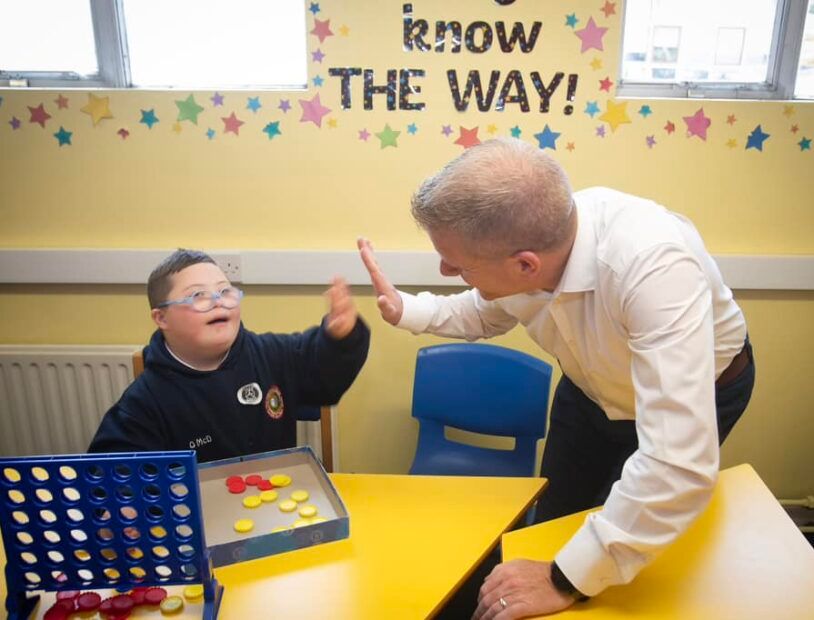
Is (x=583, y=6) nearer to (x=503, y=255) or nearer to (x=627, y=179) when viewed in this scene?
(x=627, y=179)

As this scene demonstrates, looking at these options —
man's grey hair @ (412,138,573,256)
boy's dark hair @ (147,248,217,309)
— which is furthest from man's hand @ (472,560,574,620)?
boy's dark hair @ (147,248,217,309)

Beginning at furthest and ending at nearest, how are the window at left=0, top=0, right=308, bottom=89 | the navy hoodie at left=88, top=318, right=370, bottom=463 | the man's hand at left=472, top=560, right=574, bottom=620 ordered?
the window at left=0, top=0, right=308, bottom=89 → the navy hoodie at left=88, top=318, right=370, bottom=463 → the man's hand at left=472, top=560, right=574, bottom=620

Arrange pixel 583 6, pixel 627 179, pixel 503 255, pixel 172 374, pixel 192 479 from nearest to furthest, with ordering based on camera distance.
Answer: pixel 192 479
pixel 503 255
pixel 172 374
pixel 583 6
pixel 627 179

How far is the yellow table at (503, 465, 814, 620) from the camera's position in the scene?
99cm

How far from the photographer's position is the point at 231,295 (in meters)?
1.40

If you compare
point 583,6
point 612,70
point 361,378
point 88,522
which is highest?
point 583,6

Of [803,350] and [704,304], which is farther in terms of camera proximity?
[803,350]

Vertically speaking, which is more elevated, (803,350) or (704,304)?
(704,304)

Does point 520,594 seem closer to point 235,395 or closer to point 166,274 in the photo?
point 235,395

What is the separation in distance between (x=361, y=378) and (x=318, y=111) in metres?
0.97

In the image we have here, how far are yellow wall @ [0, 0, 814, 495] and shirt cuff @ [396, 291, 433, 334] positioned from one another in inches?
24.1

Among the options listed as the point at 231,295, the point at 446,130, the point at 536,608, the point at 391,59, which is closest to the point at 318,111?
the point at 391,59

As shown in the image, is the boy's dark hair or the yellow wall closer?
the boy's dark hair

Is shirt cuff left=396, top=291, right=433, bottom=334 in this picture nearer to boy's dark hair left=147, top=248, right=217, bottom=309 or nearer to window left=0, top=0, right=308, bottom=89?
boy's dark hair left=147, top=248, right=217, bottom=309
